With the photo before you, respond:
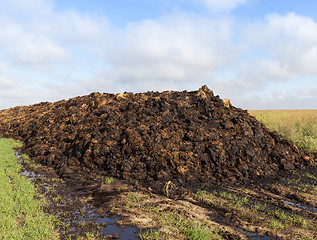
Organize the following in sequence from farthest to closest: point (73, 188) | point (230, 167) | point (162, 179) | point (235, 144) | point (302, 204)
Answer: point (235, 144)
point (230, 167)
point (162, 179)
point (73, 188)
point (302, 204)

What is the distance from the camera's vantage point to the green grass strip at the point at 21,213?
5.01 metres

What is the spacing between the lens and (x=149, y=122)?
11508 millimetres

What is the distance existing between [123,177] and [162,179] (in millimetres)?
1491

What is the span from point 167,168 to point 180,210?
3239 mm

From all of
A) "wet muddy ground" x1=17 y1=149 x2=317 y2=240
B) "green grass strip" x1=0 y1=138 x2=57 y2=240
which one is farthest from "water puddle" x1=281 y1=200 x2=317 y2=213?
"green grass strip" x1=0 y1=138 x2=57 y2=240

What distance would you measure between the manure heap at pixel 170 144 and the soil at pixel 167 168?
0.14ft

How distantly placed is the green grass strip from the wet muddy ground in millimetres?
301

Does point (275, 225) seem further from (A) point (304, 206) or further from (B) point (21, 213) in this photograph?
(B) point (21, 213)

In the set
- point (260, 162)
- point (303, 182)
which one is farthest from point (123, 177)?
point (303, 182)

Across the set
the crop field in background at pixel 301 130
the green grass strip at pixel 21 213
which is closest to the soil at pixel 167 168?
the green grass strip at pixel 21 213

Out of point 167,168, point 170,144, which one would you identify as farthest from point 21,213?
point 170,144

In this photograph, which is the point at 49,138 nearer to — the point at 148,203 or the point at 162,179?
the point at 162,179

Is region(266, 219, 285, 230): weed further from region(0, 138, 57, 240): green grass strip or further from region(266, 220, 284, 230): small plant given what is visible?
region(0, 138, 57, 240): green grass strip

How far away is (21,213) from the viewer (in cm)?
608
